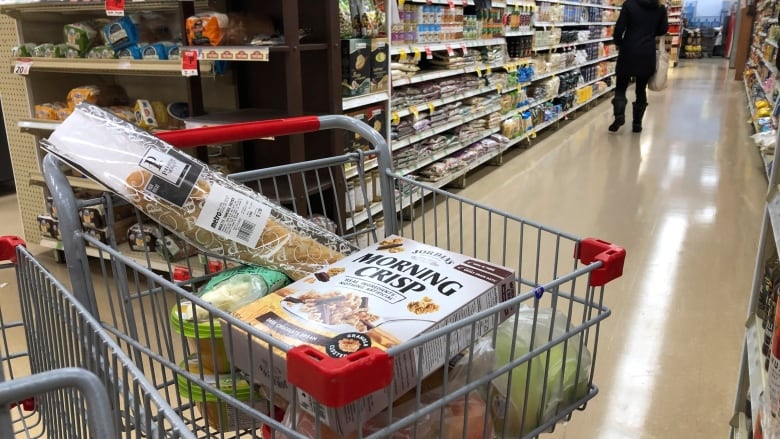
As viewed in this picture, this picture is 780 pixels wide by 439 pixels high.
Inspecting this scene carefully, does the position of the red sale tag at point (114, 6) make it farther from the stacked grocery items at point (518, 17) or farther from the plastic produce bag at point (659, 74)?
the plastic produce bag at point (659, 74)

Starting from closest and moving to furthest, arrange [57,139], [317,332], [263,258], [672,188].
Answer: [317,332]
[57,139]
[263,258]
[672,188]

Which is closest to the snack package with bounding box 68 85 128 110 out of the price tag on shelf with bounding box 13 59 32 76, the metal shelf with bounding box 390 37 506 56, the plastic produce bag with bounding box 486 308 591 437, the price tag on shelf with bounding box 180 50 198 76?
the price tag on shelf with bounding box 13 59 32 76

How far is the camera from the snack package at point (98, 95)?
10.7 feet

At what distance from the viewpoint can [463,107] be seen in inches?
206

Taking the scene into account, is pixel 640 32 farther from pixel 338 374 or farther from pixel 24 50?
pixel 338 374

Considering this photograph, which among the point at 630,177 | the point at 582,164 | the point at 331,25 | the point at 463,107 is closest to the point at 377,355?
the point at 331,25

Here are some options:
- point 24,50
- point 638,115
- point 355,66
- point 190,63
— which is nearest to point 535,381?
point 190,63

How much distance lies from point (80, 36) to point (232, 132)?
2.40 metres

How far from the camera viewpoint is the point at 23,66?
3.16m

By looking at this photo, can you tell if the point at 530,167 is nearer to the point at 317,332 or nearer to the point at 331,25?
the point at 331,25

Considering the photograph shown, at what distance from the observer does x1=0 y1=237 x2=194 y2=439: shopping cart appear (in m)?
0.59

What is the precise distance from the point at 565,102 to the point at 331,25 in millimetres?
5999

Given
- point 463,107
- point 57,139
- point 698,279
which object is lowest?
point 698,279

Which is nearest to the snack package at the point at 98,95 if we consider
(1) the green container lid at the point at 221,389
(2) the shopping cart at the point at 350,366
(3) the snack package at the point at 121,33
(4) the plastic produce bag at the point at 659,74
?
(3) the snack package at the point at 121,33
